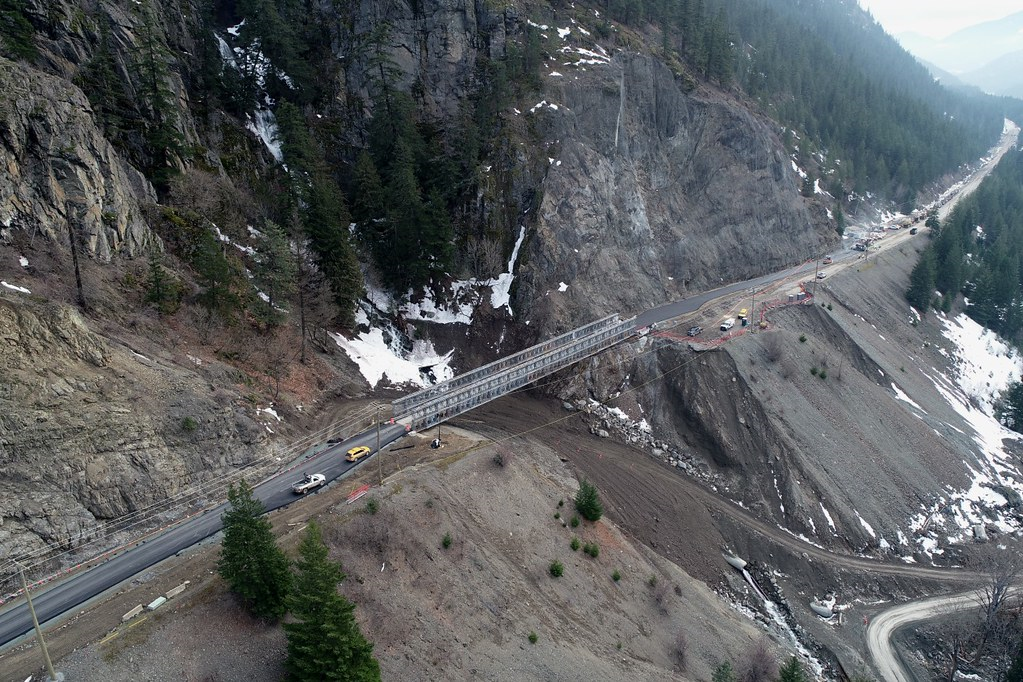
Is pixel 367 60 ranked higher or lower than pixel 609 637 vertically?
higher

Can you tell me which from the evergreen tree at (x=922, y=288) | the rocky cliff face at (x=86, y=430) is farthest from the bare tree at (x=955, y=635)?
the evergreen tree at (x=922, y=288)

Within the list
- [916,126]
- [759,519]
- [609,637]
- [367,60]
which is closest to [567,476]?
[609,637]

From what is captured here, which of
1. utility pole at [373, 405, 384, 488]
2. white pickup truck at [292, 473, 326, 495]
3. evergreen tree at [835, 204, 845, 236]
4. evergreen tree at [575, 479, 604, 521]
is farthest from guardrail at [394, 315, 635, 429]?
evergreen tree at [835, 204, 845, 236]

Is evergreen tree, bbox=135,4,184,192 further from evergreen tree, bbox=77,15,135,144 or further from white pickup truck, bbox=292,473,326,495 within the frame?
white pickup truck, bbox=292,473,326,495

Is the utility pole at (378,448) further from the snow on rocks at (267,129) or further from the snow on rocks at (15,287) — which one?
the snow on rocks at (267,129)

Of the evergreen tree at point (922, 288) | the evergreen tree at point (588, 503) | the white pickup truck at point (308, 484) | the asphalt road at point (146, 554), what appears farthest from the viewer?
the evergreen tree at point (922, 288)

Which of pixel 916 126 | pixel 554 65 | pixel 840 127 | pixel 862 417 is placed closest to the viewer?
pixel 862 417

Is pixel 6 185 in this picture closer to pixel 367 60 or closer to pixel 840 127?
pixel 367 60
